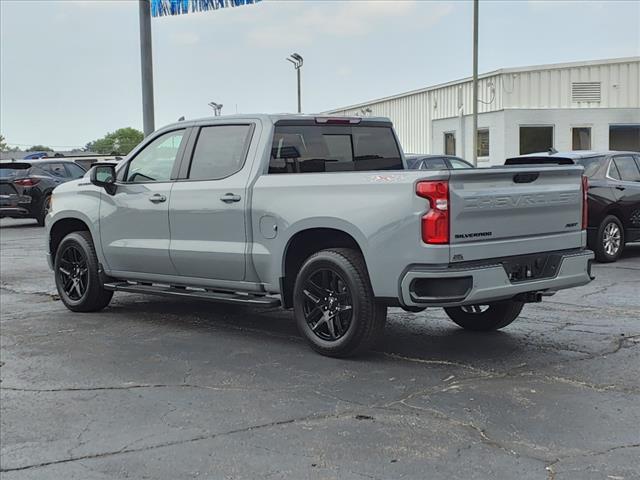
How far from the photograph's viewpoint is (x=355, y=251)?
600 cm

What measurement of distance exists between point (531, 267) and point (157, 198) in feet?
11.3

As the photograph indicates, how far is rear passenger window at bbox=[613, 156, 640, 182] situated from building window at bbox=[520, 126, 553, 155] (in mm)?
15677

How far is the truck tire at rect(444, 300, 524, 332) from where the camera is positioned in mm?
6801

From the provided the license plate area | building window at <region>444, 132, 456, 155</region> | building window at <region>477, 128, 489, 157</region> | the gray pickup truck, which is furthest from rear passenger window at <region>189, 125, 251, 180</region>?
building window at <region>444, 132, 456, 155</region>

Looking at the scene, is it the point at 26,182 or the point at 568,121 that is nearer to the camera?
the point at 26,182

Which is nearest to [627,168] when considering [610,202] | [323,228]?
[610,202]

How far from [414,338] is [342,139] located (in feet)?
6.18

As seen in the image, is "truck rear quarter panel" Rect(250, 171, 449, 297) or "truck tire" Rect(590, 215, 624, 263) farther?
"truck tire" Rect(590, 215, 624, 263)

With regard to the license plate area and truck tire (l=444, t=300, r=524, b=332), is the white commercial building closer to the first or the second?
truck tire (l=444, t=300, r=524, b=332)

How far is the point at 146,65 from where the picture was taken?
1277 centimetres

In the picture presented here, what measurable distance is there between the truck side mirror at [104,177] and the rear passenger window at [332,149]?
2.04 meters

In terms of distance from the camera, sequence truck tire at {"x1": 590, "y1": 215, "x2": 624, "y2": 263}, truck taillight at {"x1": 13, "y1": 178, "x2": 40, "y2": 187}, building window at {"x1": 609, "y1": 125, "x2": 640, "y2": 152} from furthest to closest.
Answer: building window at {"x1": 609, "y1": 125, "x2": 640, "y2": 152}
truck taillight at {"x1": 13, "y1": 178, "x2": 40, "y2": 187}
truck tire at {"x1": 590, "y1": 215, "x2": 624, "y2": 263}

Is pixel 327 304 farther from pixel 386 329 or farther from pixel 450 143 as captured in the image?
pixel 450 143

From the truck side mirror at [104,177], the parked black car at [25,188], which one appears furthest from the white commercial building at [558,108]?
the truck side mirror at [104,177]
